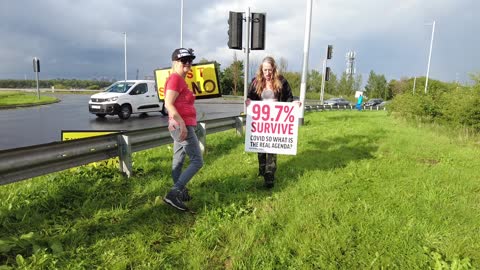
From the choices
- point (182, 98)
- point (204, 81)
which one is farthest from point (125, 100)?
point (182, 98)

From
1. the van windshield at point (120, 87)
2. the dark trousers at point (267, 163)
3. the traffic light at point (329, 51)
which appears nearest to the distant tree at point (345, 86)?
the traffic light at point (329, 51)

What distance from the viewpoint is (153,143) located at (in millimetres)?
5562

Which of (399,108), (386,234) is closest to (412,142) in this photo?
(386,234)

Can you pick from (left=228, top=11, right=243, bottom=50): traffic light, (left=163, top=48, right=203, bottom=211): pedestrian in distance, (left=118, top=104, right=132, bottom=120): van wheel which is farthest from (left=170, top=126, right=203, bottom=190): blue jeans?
(left=118, top=104, right=132, bottom=120): van wheel

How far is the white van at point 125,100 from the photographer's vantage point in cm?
1527

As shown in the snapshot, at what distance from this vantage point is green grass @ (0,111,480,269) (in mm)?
2709

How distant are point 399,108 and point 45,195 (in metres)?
20.3

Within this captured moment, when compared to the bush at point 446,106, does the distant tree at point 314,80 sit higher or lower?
higher

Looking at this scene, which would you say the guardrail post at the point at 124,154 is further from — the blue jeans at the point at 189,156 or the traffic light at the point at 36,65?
the traffic light at the point at 36,65

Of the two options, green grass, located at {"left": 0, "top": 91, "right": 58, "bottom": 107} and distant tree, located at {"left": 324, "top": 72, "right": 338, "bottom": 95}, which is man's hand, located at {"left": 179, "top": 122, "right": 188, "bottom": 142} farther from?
distant tree, located at {"left": 324, "top": 72, "right": 338, "bottom": 95}

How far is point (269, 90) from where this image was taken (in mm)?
4754

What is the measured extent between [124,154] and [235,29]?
5866 millimetres

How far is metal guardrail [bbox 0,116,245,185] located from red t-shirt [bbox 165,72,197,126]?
1493 millimetres

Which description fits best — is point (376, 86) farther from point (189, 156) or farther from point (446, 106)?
point (189, 156)
